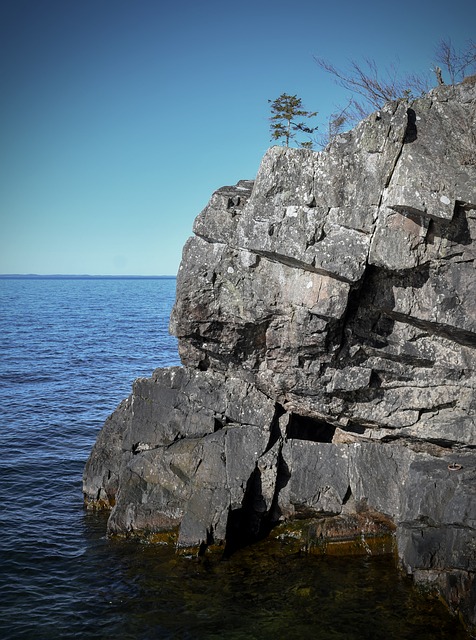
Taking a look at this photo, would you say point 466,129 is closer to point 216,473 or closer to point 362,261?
point 362,261

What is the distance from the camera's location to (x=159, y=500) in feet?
79.6

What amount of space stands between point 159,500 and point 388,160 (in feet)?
A: 49.5

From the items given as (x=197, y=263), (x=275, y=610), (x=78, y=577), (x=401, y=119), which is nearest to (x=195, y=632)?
(x=275, y=610)

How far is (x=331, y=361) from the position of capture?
2281 centimetres

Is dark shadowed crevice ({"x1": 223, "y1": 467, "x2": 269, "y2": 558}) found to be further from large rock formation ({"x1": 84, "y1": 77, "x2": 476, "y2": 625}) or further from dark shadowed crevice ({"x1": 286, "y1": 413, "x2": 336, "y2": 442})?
dark shadowed crevice ({"x1": 286, "y1": 413, "x2": 336, "y2": 442})

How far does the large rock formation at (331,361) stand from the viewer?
19672mm

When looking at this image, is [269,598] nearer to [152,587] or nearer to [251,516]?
[152,587]

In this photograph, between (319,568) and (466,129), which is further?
(319,568)

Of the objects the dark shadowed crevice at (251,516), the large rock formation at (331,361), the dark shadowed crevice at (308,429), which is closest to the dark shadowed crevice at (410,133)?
the large rock formation at (331,361)

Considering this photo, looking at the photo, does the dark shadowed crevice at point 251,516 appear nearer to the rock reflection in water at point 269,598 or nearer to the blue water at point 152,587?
the rock reflection in water at point 269,598

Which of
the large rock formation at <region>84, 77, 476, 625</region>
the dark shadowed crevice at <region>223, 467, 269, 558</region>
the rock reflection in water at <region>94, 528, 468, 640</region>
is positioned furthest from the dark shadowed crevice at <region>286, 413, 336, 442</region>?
the rock reflection in water at <region>94, 528, 468, 640</region>

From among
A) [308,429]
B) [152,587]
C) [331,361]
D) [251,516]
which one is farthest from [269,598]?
[331,361]

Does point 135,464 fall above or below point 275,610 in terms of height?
above

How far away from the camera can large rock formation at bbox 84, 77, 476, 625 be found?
19.7m
